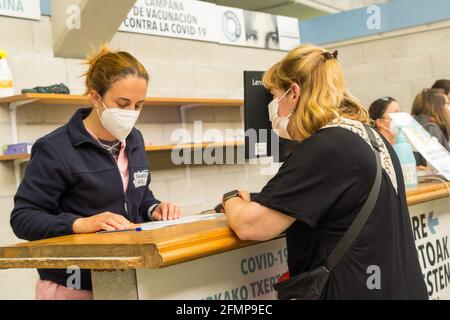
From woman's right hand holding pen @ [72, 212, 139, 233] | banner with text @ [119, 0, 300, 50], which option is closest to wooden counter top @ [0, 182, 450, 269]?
woman's right hand holding pen @ [72, 212, 139, 233]

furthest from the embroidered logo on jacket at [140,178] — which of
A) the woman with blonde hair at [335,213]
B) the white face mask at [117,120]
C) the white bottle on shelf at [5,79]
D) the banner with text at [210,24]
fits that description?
the banner with text at [210,24]

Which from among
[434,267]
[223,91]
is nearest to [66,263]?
[434,267]

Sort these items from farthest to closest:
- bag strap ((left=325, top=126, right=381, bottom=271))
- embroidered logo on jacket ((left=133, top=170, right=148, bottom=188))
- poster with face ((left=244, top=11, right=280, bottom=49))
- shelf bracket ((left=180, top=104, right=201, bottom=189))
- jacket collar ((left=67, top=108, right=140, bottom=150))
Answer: poster with face ((left=244, top=11, right=280, bottom=49)), shelf bracket ((left=180, top=104, right=201, bottom=189)), embroidered logo on jacket ((left=133, top=170, right=148, bottom=188)), jacket collar ((left=67, top=108, right=140, bottom=150)), bag strap ((left=325, top=126, right=381, bottom=271))

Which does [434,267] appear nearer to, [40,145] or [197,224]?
[197,224]

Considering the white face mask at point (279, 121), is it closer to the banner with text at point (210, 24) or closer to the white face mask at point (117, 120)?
the white face mask at point (117, 120)

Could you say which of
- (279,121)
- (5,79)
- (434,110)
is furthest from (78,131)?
(434,110)

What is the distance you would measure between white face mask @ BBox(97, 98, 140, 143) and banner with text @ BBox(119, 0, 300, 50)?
2.35m

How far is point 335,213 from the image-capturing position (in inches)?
54.6

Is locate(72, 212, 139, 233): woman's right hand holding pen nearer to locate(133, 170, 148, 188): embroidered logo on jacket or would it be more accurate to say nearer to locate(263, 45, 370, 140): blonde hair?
locate(133, 170, 148, 188): embroidered logo on jacket

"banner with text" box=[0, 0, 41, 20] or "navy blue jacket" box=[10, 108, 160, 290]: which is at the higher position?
"banner with text" box=[0, 0, 41, 20]

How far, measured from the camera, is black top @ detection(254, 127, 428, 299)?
1.36m

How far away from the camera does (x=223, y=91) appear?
4969 mm

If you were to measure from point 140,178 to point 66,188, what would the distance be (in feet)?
0.97

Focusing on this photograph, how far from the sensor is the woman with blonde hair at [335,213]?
1.36 meters
